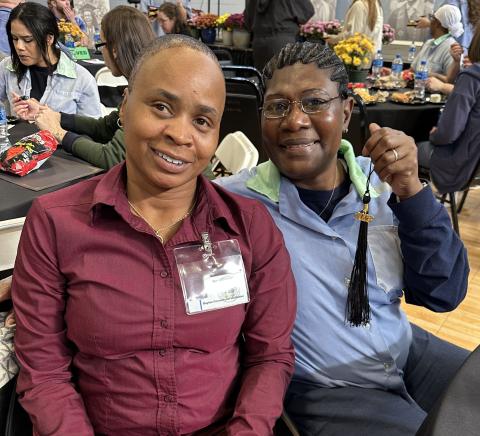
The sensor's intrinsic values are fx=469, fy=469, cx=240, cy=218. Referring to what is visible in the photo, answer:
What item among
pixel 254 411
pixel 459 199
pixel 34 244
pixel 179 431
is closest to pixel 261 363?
pixel 254 411

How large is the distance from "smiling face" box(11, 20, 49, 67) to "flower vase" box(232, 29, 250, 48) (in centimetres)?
436

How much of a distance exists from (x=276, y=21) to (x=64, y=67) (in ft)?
9.95

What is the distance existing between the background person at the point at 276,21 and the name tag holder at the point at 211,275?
14.8 feet

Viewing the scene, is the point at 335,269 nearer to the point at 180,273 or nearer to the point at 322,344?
the point at 322,344

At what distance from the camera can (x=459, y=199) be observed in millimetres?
4066

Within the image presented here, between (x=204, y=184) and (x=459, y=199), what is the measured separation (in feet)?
11.6

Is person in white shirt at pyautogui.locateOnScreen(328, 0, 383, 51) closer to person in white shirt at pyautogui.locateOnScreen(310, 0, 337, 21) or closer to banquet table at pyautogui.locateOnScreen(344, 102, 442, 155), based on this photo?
banquet table at pyautogui.locateOnScreen(344, 102, 442, 155)

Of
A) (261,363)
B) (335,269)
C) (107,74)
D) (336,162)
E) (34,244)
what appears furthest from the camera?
(107,74)

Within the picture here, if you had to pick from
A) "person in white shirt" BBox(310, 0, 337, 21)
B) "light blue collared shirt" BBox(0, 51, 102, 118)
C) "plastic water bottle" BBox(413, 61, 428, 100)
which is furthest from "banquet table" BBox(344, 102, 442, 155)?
"person in white shirt" BBox(310, 0, 337, 21)

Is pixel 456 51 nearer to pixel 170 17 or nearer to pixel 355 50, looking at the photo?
pixel 355 50

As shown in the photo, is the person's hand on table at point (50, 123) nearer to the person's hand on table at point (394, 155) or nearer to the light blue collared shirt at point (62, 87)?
the light blue collared shirt at point (62, 87)

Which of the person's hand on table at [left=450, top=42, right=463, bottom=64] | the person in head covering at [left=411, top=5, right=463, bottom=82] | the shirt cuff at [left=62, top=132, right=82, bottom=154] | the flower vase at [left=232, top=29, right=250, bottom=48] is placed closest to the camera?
the shirt cuff at [left=62, top=132, right=82, bottom=154]

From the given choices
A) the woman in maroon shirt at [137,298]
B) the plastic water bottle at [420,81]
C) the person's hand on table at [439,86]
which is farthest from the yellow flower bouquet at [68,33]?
the woman in maroon shirt at [137,298]

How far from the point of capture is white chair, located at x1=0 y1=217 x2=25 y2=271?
1443 millimetres
